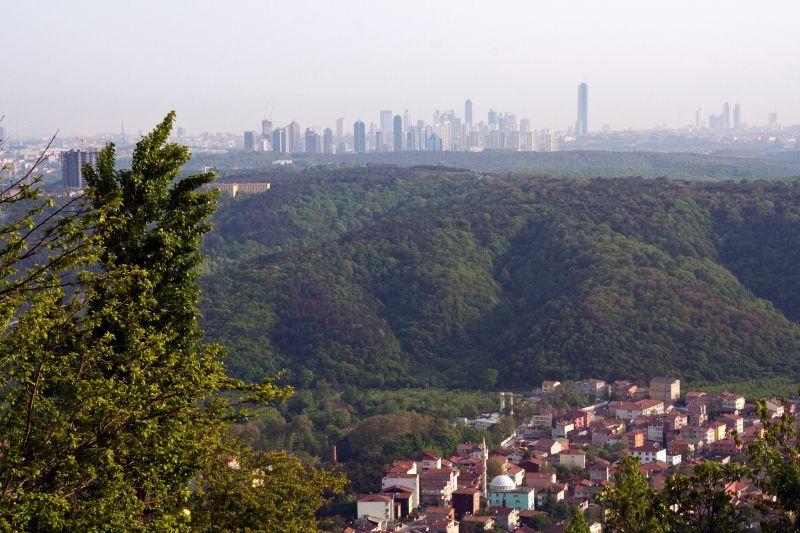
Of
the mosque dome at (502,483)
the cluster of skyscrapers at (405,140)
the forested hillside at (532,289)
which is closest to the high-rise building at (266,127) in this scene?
the cluster of skyscrapers at (405,140)

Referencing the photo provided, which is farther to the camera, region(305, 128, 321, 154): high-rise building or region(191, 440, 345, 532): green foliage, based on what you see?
region(305, 128, 321, 154): high-rise building

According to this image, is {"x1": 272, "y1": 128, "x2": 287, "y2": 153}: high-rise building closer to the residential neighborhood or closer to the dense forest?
the dense forest

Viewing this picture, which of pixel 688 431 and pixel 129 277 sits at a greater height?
pixel 129 277

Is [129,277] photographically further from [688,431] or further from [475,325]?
[475,325]

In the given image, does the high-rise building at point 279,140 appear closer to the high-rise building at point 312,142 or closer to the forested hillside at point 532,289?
the high-rise building at point 312,142

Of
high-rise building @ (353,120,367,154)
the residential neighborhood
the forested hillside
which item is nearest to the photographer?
the residential neighborhood

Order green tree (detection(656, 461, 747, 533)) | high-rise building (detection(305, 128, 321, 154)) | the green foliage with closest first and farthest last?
green tree (detection(656, 461, 747, 533)) → the green foliage → high-rise building (detection(305, 128, 321, 154))

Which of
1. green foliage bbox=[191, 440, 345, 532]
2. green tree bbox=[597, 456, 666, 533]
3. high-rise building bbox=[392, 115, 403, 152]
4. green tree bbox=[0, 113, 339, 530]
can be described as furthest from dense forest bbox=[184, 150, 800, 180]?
green tree bbox=[0, 113, 339, 530]

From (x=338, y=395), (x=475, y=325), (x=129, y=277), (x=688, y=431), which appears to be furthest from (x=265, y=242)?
(x=129, y=277)
